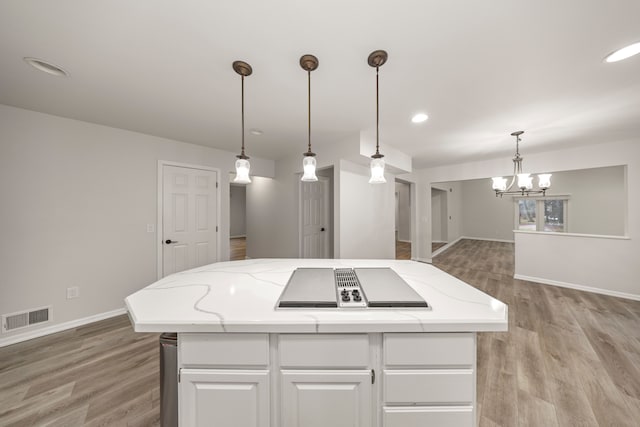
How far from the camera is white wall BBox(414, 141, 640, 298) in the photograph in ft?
10.6

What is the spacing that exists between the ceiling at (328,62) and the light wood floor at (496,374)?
2.38 m

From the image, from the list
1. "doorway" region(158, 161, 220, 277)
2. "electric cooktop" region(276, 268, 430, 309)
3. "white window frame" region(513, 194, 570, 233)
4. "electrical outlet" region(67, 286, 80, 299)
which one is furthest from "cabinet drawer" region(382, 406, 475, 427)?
"white window frame" region(513, 194, 570, 233)

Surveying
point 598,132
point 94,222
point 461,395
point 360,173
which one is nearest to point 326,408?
point 461,395

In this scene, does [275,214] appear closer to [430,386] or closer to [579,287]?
[430,386]

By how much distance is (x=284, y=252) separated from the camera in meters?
4.24

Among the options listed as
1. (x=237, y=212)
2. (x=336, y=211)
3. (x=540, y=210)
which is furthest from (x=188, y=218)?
(x=540, y=210)

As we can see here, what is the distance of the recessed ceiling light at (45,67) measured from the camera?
1.55m

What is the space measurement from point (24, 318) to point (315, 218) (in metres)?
3.75

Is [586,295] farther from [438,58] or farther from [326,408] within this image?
[326,408]

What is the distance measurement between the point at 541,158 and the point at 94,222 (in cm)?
699

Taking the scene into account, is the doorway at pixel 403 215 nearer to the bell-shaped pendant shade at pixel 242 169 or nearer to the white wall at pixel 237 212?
the white wall at pixel 237 212

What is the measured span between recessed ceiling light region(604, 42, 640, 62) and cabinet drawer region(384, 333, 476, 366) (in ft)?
7.06

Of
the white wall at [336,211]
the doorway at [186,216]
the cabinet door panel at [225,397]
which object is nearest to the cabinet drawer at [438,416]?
the cabinet door panel at [225,397]

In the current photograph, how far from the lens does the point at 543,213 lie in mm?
7188
